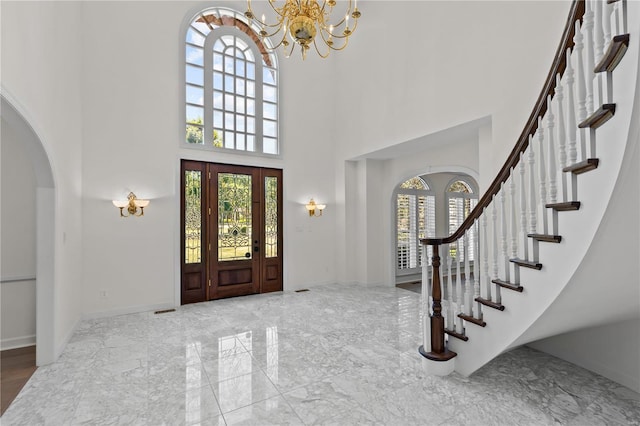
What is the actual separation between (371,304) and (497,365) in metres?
2.32

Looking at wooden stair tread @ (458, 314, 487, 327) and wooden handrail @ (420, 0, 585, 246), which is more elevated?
wooden handrail @ (420, 0, 585, 246)

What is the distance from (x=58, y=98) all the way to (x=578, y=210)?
4.90m

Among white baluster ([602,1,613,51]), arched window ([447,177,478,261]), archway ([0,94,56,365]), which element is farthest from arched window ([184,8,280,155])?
white baluster ([602,1,613,51])

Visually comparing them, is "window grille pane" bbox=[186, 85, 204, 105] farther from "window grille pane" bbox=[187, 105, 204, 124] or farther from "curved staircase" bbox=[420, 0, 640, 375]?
"curved staircase" bbox=[420, 0, 640, 375]

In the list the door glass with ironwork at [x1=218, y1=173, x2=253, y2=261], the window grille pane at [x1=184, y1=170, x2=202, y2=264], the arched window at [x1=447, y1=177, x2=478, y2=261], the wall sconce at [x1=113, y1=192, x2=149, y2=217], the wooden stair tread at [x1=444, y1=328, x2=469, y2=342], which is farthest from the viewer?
the arched window at [x1=447, y1=177, x2=478, y2=261]

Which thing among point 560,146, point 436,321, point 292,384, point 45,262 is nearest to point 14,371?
point 45,262

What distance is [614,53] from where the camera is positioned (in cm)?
135

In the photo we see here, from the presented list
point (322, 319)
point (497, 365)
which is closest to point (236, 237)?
point (322, 319)

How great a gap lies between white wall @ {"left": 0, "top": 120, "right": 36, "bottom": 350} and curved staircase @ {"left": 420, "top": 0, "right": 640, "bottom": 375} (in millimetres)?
4951

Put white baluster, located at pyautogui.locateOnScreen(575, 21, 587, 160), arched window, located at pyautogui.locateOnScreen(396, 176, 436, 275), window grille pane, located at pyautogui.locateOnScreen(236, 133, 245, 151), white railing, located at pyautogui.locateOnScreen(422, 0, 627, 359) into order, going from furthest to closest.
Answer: arched window, located at pyautogui.locateOnScreen(396, 176, 436, 275)
window grille pane, located at pyautogui.locateOnScreen(236, 133, 245, 151)
white baluster, located at pyautogui.locateOnScreen(575, 21, 587, 160)
white railing, located at pyautogui.locateOnScreen(422, 0, 627, 359)

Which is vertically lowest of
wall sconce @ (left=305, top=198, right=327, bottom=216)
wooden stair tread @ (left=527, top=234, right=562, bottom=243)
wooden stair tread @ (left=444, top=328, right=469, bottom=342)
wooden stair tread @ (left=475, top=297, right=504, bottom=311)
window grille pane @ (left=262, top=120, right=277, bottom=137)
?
wooden stair tread @ (left=444, top=328, right=469, bottom=342)

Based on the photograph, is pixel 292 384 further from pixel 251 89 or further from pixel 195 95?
pixel 251 89

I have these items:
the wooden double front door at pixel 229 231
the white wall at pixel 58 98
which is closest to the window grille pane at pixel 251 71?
the wooden double front door at pixel 229 231

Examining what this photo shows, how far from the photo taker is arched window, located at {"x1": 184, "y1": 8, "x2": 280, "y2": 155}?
17.9 feet
